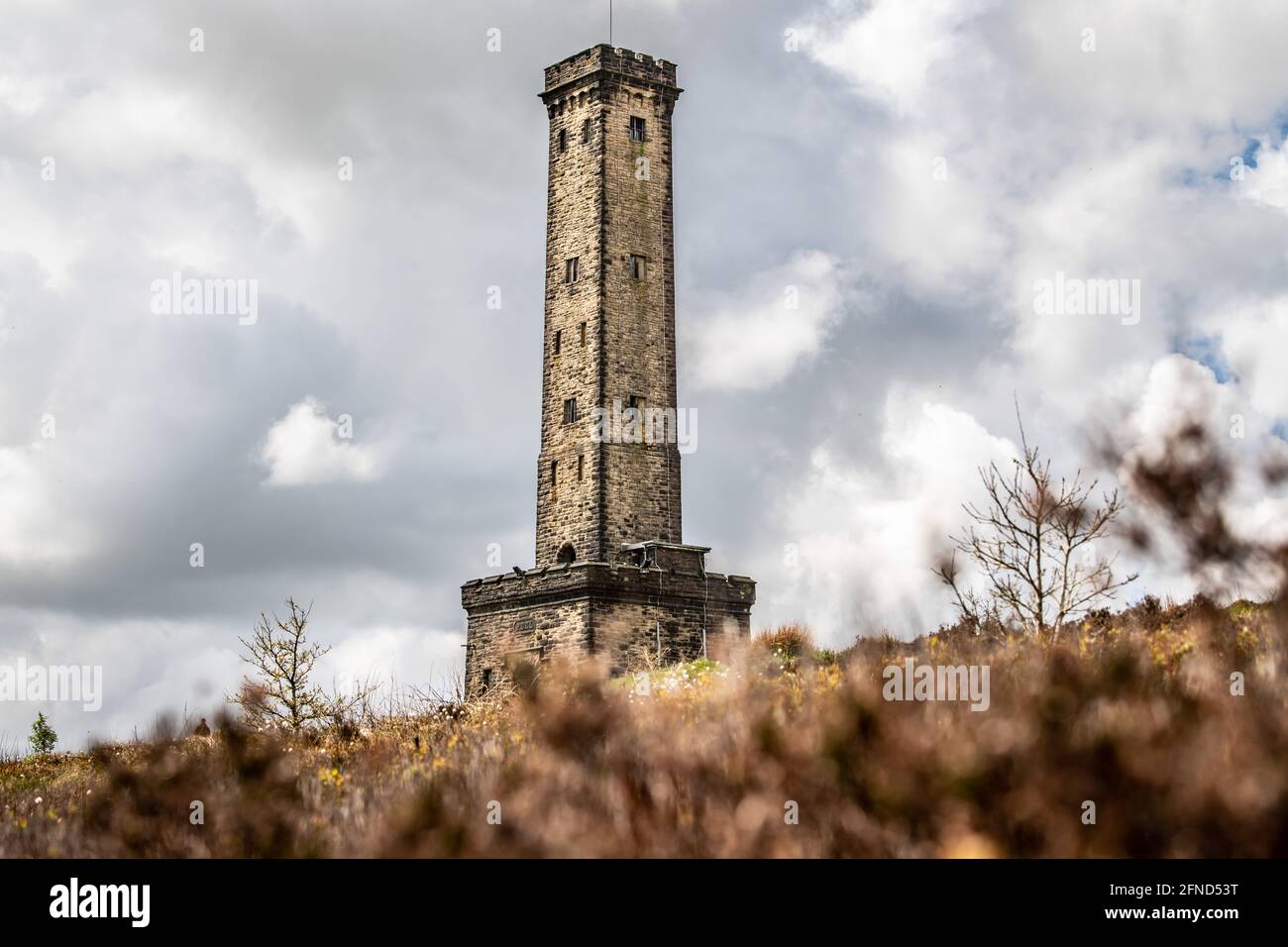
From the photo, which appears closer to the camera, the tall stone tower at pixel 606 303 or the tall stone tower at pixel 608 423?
the tall stone tower at pixel 608 423

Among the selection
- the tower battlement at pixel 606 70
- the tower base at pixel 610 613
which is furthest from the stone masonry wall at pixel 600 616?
the tower battlement at pixel 606 70

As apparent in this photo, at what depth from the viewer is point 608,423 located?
1278 inches

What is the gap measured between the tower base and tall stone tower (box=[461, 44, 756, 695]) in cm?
4

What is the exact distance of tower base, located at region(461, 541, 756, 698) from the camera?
2988 centimetres

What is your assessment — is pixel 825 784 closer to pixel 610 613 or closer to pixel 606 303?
pixel 610 613

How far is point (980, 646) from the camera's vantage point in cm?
1009

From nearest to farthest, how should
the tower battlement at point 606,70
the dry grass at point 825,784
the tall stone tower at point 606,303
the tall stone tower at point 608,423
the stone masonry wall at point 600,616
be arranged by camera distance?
the dry grass at point 825,784 → the stone masonry wall at point 600,616 → the tall stone tower at point 608,423 → the tall stone tower at point 606,303 → the tower battlement at point 606,70

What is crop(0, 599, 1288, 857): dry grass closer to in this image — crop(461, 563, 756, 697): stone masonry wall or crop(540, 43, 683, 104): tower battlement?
crop(461, 563, 756, 697): stone masonry wall

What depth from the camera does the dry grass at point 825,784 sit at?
460cm

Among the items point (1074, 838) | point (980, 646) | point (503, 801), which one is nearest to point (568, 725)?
point (503, 801)

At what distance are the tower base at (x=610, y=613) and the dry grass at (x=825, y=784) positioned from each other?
20.8 m

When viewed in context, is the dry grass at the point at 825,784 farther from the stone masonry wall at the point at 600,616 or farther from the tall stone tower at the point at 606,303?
the tall stone tower at the point at 606,303
